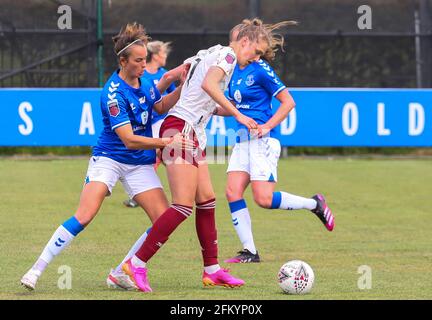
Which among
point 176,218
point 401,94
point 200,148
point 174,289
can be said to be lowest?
point 174,289

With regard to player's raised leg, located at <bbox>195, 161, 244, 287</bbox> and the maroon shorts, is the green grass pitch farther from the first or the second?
the maroon shorts

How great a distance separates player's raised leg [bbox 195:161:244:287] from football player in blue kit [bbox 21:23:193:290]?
0.27 m

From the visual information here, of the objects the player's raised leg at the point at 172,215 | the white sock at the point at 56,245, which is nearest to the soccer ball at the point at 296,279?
the player's raised leg at the point at 172,215

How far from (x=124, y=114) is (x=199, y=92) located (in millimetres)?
616

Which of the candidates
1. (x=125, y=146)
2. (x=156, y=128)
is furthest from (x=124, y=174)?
(x=156, y=128)

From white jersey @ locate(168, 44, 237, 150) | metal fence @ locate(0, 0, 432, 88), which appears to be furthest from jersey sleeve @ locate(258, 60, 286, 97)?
metal fence @ locate(0, 0, 432, 88)

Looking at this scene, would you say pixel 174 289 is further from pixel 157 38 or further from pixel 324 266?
pixel 157 38

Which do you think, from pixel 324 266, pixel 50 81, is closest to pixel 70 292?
pixel 324 266

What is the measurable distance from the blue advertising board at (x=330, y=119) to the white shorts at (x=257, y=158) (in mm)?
8762

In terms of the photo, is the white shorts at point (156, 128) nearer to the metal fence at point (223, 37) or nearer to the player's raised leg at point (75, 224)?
the player's raised leg at point (75, 224)

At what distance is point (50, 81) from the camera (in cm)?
1941

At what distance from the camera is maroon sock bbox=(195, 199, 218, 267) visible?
7.96 metres

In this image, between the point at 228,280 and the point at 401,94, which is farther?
the point at 401,94

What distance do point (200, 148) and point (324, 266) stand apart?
6.22 ft
